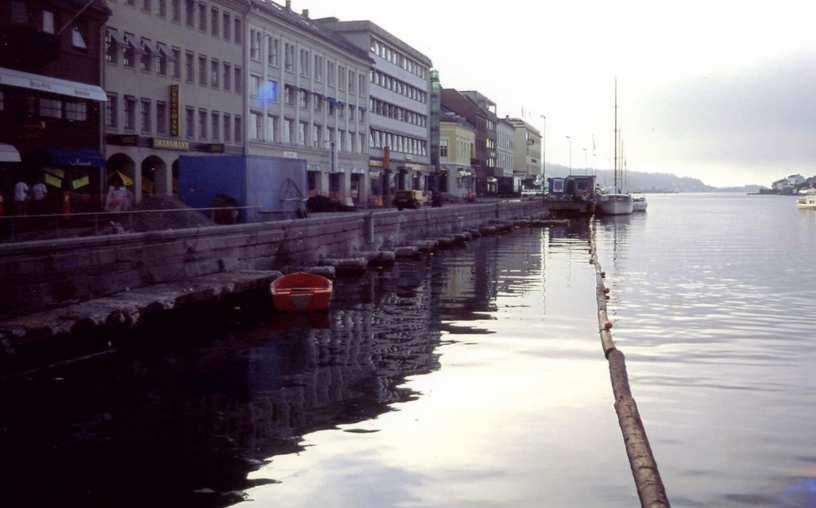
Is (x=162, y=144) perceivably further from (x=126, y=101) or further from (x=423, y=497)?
(x=423, y=497)

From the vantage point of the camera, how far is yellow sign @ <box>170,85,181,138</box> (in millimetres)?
58281

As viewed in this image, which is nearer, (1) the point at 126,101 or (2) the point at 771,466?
(2) the point at 771,466

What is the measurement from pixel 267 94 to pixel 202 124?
32.4 ft

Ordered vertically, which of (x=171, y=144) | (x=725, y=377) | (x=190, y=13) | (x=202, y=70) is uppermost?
(x=190, y=13)

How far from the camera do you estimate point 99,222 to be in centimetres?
2745

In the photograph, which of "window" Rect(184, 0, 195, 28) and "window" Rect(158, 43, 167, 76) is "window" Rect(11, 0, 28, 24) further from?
"window" Rect(184, 0, 195, 28)

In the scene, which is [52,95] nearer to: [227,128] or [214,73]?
[214,73]

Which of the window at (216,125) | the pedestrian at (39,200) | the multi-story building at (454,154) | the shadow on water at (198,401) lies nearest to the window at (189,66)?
the window at (216,125)

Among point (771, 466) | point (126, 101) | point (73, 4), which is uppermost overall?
point (73, 4)

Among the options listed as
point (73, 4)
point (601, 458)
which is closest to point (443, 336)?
point (601, 458)

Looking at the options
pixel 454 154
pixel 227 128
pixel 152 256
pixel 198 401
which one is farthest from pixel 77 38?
pixel 454 154

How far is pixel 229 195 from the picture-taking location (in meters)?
41.5

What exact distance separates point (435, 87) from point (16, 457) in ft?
393

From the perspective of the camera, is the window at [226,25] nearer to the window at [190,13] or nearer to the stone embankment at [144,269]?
the window at [190,13]
